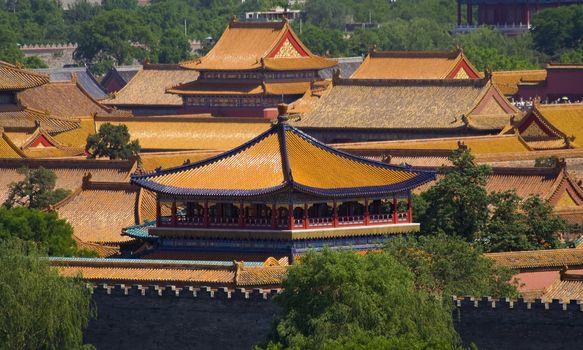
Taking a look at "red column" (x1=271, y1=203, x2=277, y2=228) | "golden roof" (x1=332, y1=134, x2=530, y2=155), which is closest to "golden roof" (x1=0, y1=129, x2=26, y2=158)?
"golden roof" (x1=332, y1=134, x2=530, y2=155)

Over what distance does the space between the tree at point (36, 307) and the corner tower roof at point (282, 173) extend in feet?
18.5

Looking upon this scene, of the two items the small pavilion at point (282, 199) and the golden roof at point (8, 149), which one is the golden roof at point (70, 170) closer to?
the golden roof at point (8, 149)

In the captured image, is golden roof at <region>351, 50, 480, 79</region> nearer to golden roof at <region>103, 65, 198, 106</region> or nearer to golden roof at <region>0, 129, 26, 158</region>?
golden roof at <region>103, 65, 198, 106</region>

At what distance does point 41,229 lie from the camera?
64812 mm

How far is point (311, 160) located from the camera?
60.3m

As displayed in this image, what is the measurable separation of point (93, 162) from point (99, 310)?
2258cm

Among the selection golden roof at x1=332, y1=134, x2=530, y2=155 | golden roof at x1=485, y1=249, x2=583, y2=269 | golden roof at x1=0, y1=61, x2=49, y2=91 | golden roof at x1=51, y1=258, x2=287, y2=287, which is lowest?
golden roof at x1=332, y1=134, x2=530, y2=155

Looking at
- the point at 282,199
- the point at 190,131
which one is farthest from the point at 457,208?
the point at 190,131

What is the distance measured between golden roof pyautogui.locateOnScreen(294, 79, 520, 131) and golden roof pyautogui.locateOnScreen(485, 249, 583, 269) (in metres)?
36.9

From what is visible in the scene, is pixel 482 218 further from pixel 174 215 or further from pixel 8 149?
pixel 8 149

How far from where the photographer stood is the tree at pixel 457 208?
6269cm

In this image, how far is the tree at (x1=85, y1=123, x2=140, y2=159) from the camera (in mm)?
89562

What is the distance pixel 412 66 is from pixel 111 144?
2218 centimetres

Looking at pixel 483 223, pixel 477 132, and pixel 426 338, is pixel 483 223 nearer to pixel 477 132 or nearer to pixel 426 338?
pixel 426 338
